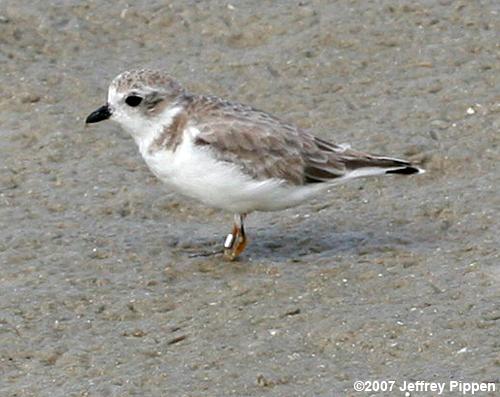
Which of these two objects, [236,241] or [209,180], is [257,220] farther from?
[209,180]

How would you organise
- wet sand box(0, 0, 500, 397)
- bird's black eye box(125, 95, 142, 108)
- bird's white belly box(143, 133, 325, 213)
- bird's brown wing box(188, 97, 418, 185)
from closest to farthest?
wet sand box(0, 0, 500, 397)
bird's white belly box(143, 133, 325, 213)
bird's brown wing box(188, 97, 418, 185)
bird's black eye box(125, 95, 142, 108)

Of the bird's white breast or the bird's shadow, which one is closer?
the bird's white breast

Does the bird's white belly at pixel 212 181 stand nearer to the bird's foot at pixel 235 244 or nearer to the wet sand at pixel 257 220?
the bird's foot at pixel 235 244

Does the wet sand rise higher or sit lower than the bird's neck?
lower

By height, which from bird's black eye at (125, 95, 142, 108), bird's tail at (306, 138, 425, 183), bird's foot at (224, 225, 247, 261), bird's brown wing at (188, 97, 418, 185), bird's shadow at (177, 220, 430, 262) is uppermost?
bird's black eye at (125, 95, 142, 108)

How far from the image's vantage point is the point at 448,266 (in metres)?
8.13

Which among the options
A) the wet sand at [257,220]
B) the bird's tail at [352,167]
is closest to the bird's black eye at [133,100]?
the wet sand at [257,220]

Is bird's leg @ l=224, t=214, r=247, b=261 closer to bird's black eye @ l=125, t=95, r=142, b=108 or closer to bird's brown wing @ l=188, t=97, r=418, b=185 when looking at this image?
bird's brown wing @ l=188, t=97, r=418, b=185

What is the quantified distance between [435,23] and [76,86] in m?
3.02

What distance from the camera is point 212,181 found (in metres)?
8.22

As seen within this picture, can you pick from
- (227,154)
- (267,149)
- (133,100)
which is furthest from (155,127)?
(267,149)

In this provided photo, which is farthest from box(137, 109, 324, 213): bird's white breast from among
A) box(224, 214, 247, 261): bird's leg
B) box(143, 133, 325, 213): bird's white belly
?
box(224, 214, 247, 261): bird's leg

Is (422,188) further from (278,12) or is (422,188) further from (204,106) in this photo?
(278,12)

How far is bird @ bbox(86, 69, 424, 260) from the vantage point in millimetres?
8266
